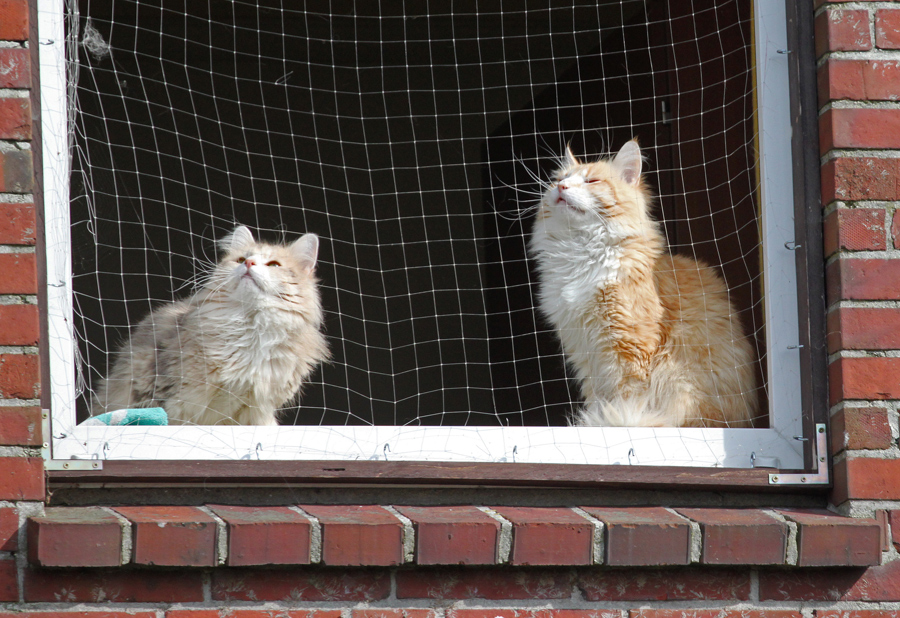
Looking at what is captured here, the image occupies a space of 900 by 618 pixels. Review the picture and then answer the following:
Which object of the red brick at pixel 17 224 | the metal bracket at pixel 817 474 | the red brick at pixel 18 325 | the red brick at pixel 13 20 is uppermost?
the red brick at pixel 13 20

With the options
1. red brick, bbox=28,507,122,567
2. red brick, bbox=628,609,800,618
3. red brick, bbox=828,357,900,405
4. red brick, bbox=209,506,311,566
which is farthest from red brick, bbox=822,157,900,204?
red brick, bbox=28,507,122,567

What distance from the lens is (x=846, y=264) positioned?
2.15 metres

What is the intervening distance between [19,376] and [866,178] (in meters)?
1.98

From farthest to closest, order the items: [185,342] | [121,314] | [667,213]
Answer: [121,314] → [667,213] → [185,342]

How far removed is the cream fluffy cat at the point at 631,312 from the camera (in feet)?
8.85

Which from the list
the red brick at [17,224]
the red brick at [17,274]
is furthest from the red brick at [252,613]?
the red brick at [17,224]

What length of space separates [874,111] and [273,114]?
4.03m

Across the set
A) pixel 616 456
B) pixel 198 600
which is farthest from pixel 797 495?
pixel 198 600

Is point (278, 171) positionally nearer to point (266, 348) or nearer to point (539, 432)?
point (266, 348)

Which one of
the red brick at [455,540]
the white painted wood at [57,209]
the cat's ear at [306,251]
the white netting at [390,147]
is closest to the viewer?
the red brick at [455,540]

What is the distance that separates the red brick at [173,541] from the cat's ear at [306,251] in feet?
4.67

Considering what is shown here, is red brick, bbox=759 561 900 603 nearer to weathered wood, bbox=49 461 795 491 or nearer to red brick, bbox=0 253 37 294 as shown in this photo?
weathered wood, bbox=49 461 795 491

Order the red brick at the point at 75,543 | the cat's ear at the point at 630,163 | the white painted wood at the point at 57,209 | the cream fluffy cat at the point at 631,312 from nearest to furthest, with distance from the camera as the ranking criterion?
1. the red brick at the point at 75,543
2. the white painted wood at the point at 57,209
3. the cream fluffy cat at the point at 631,312
4. the cat's ear at the point at 630,163

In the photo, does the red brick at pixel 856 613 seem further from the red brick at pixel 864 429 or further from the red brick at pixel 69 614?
the red brick at pixel 69 614
